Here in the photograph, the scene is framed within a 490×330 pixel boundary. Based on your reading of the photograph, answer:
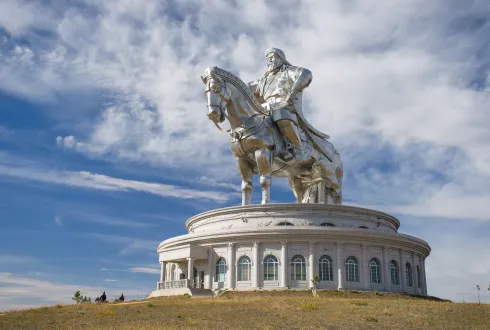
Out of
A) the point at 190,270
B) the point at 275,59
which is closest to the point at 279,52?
the point at 275,59

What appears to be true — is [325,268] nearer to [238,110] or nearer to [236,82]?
[238,110]

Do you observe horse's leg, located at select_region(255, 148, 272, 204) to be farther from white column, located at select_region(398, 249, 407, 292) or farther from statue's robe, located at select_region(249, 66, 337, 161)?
white column, located at select_region(398, 249, 407, 292)

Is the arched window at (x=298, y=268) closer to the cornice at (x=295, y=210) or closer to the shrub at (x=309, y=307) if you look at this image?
the cornice at (x=295, y=210)

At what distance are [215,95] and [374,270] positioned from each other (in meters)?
15.1

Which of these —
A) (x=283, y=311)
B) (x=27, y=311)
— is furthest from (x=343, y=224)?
(x=27, y=311)

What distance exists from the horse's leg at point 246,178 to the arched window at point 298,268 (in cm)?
522

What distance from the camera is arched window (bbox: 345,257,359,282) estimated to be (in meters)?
33.2

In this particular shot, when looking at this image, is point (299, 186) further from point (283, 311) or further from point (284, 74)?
point (283, 311)

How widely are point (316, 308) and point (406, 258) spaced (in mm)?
15489

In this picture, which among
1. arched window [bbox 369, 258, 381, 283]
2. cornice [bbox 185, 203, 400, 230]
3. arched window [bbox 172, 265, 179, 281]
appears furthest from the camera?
arched window [bbox 172, 265, 179, 281]

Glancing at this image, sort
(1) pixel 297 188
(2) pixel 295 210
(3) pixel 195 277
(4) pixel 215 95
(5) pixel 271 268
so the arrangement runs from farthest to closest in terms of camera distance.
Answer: (1) pixel 297 188 < (3) pixel 195 277 < (2) pixel 295 210 < (5) pixel 271 268 < (4) pixel 215 95

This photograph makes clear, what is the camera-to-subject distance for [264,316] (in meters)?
21.1

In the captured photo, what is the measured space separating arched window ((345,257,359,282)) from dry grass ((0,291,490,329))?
6.81m

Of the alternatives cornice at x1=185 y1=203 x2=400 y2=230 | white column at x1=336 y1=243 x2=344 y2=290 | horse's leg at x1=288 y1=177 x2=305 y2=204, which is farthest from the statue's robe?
white column at x1=336 y1=243 x2=344 y2=290
